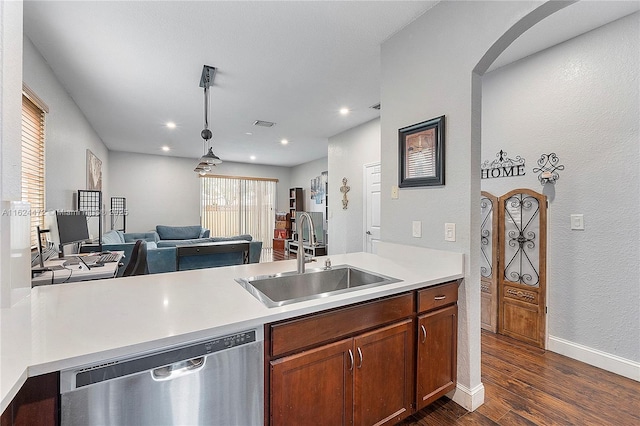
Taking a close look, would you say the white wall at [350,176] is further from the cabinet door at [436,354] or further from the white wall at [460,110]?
the cabinet door at [436,354]

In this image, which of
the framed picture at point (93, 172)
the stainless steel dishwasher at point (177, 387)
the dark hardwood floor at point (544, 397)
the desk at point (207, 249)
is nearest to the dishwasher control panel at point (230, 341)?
the stainless steel dishwasher at point (177, 387)

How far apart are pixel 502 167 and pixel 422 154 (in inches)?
53.4

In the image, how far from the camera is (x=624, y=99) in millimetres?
2107

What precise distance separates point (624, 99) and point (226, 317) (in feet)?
10.1

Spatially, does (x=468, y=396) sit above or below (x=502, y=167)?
below

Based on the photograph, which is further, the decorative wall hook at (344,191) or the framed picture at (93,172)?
the decorative wall hook at (344,191)

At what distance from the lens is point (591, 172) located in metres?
2.26

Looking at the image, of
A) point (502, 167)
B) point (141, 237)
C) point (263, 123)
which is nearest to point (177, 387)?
point (502, 167)

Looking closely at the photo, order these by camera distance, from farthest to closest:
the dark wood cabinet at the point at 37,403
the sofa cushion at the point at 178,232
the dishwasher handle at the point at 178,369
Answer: the sofa cushion at the point at 178,232 → the dishwasher handle at the point at 178,369 → the dark wood cabinet at the point at 37,403

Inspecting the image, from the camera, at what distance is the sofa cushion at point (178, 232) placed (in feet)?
23.3

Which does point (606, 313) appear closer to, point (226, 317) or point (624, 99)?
point (624, 99)

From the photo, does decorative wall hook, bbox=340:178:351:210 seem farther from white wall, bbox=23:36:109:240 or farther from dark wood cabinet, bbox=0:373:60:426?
dark wood cabinet, bbox=0:373:60:426

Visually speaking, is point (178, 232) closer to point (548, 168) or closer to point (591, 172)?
point (548, 168)

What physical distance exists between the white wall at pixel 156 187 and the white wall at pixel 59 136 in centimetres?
312
